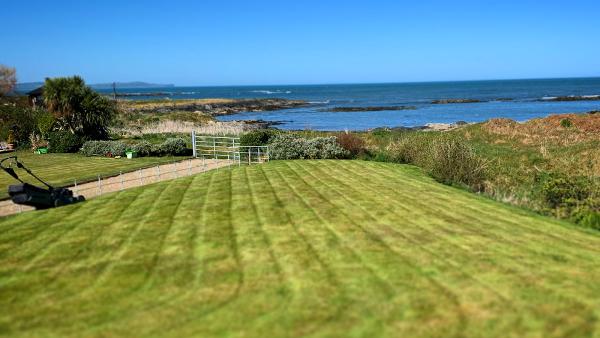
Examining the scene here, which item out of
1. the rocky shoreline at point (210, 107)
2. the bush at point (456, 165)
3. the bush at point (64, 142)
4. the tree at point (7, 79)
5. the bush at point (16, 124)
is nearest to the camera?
the bush at point (456, 165)

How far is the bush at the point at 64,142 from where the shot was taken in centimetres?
3694

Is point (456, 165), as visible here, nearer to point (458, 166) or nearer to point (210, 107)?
point (458, 166)

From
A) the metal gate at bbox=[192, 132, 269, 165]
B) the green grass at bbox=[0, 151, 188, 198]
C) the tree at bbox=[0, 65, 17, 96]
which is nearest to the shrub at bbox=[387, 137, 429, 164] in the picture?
the metal gate at bbox=[192, 132, 269, 165]

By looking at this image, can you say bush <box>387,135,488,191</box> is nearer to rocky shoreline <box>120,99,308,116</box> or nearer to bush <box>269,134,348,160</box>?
bush <box>269,134,348,160</box>

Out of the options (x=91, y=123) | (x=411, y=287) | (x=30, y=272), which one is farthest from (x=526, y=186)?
(x=91, y=123)

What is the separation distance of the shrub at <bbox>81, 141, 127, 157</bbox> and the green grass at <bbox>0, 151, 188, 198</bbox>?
2.36 ft

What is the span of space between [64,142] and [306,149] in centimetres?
1846

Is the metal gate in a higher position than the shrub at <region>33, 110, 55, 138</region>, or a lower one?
lower

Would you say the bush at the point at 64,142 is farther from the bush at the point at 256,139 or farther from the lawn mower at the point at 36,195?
the lawn mower at the point at 36,195

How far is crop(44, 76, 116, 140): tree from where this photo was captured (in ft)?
127

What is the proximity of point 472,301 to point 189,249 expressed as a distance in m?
6.26

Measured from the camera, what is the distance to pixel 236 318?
816cm

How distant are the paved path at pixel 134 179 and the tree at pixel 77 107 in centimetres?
1221

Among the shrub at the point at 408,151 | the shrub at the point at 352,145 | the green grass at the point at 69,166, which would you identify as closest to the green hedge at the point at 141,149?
the green grass at the point at 69,166
